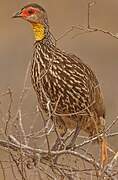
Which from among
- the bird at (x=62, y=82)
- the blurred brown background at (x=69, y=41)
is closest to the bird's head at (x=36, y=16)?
the bird at (x=62, y=82)

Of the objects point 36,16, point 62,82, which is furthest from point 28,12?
point 62,82

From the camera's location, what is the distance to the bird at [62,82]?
525 centimetres

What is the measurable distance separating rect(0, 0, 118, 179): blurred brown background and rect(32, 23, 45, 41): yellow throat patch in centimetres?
428

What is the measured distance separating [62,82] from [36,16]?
39cm

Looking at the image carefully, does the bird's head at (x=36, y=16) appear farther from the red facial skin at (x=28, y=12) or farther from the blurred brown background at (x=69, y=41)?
the blurred brown background at (x=69, y=41)

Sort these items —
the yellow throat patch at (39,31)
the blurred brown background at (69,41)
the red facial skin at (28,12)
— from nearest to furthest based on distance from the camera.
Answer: the red facial skin at (28,12) → the yellow throat patch at (39,31) → the blurred brown background at (69,41)

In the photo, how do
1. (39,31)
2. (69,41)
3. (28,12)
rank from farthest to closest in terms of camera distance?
(69,41), (39,31), (28,12)

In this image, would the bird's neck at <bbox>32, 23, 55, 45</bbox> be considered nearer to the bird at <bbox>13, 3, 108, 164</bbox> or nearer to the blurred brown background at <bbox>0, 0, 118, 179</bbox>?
the bird at <bbox>13, 3, 108, 164</bbox>

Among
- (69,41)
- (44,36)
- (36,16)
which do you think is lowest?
(69,41)

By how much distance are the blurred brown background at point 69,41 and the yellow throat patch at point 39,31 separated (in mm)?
4284

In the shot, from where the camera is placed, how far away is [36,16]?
5289mm

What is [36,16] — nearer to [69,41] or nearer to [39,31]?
[39,31]

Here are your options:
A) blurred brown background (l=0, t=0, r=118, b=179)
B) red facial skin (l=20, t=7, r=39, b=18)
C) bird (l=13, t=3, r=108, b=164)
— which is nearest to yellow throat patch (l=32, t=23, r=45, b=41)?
bird (l=13, t=3, r=108, b=164)

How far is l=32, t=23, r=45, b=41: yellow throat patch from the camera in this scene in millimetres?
5344
